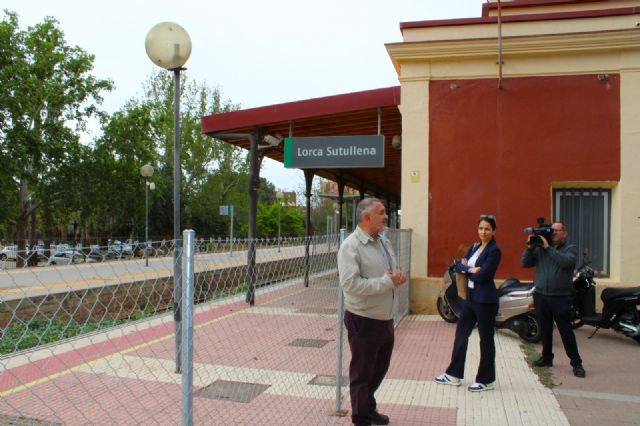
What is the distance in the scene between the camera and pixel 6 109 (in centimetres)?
2619

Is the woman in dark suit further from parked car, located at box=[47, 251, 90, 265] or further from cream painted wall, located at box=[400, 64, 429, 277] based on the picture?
cream painted wall, located at box=[400, 64, 429, 277]

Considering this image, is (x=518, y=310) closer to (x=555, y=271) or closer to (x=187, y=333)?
(x=555, y=271)

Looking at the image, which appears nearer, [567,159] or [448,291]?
[448,291]

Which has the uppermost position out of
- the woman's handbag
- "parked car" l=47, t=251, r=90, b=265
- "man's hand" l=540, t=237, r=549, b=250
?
"man's hand" l=540, t=237, r=549, b=250

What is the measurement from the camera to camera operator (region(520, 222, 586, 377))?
602cm

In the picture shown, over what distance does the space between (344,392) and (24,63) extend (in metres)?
27.1

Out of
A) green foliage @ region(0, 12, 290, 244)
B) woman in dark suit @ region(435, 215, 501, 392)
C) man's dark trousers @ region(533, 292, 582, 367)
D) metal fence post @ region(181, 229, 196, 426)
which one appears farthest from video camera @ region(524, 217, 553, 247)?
green foliage @ region(0, 12, 290, 244)

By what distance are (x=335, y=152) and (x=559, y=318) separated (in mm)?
5027

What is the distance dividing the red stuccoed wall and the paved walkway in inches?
93.9

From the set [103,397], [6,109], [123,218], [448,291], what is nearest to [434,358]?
[448,291]

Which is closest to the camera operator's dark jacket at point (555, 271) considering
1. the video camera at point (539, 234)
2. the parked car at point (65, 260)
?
the video camera at point (539, 234)

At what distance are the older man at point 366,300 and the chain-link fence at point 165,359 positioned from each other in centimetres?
64

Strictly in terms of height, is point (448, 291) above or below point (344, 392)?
above

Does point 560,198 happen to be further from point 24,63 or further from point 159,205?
point 159,205
